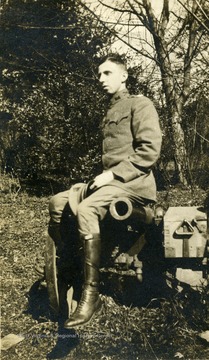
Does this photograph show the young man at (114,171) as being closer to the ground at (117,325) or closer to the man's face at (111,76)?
the man's face at (111,76)

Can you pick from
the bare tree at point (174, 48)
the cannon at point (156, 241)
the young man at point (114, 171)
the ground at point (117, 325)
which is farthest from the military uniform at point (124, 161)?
the bare tree at point (174, 48)

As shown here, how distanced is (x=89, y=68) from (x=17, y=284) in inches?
195

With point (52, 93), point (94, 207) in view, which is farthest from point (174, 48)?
point (94, 207)

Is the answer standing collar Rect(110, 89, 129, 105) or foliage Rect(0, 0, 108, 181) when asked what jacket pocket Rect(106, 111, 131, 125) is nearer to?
standing collar Rect(110, 89, 129, 105)

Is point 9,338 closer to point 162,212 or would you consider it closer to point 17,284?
point 17,284

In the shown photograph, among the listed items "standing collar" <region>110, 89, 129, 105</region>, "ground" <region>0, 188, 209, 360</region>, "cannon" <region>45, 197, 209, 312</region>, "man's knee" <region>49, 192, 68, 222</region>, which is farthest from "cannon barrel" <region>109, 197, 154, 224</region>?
"standing collar" <region>110, 89, 129, 105</region>

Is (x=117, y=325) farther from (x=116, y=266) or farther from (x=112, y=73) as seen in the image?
(x=112, y=73)

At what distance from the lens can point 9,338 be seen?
10.3ft

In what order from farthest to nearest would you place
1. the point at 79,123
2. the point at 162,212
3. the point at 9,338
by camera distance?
the point at 79,123 → the point at 162,212 → the point at 9,338

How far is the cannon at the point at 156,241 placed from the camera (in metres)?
3.03

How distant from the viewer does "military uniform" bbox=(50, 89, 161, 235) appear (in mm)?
2889

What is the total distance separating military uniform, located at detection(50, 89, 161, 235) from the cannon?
116mm

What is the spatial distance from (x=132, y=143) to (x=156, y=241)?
76 cm

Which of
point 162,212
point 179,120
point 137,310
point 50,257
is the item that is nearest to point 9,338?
point 50,257
